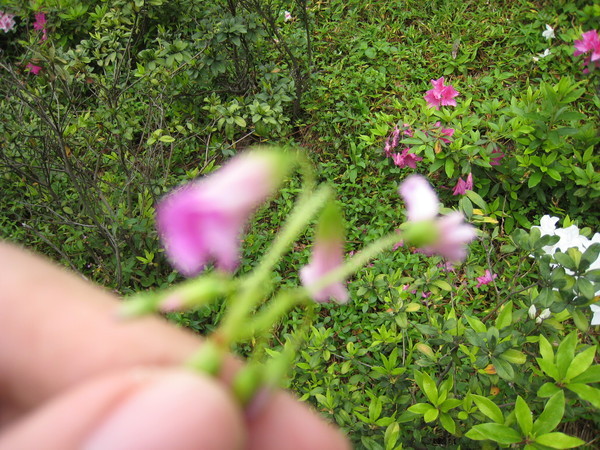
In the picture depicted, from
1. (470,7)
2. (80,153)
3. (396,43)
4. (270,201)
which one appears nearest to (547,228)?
(270,201)

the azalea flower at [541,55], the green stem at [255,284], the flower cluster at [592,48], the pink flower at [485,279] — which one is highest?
the azalea flower at [541,55]

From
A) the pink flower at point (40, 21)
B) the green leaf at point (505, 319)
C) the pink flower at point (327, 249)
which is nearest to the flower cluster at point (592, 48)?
the green leaf at point (505, 319)

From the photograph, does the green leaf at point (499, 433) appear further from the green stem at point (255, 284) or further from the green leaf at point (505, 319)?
the green stem at point (255, 284)

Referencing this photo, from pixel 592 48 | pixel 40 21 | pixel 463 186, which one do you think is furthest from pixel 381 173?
pixel 40 21

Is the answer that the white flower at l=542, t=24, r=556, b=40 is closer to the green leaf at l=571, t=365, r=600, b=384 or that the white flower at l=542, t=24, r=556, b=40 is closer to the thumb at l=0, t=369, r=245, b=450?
the green leaf at l=571, t=365, r=600, b=384

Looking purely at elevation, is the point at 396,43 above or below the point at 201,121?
above

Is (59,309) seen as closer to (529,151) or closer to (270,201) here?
(270,201)

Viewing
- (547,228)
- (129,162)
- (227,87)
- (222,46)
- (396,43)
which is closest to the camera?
(547,228)
